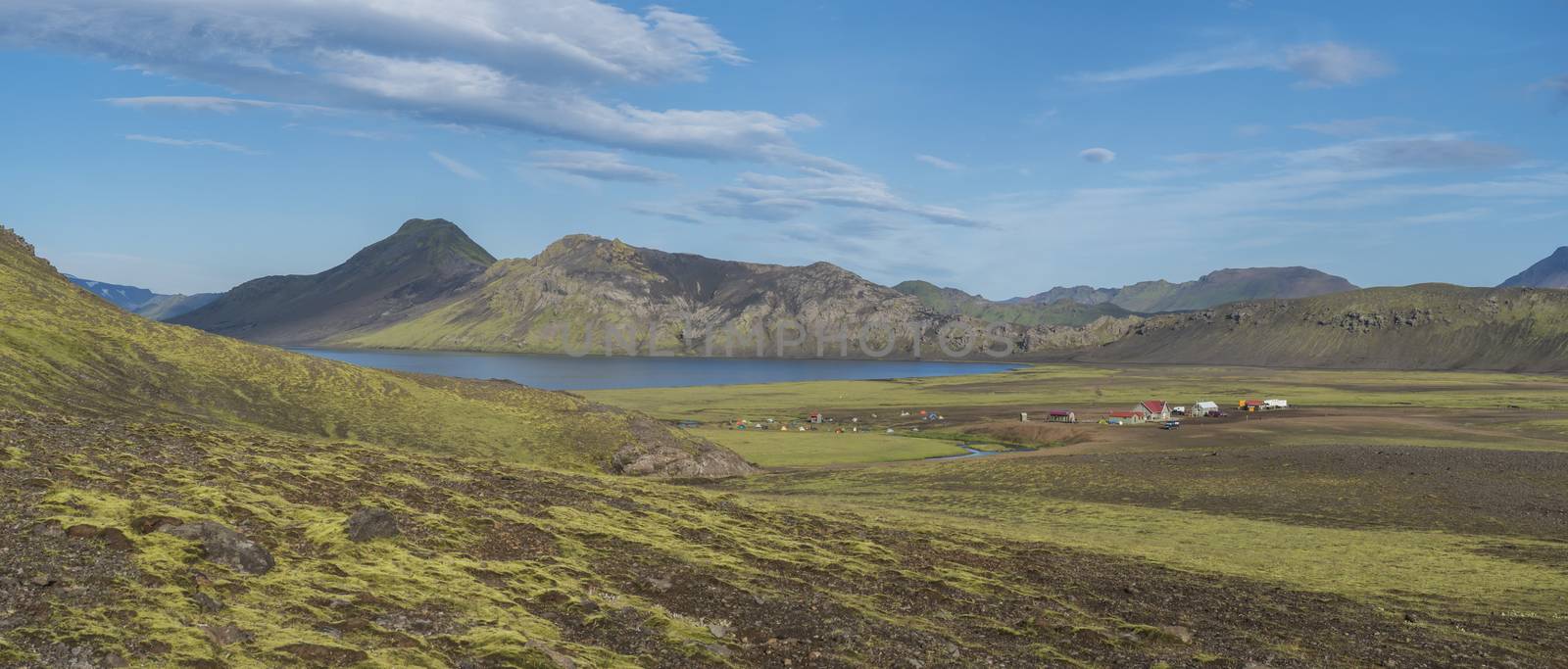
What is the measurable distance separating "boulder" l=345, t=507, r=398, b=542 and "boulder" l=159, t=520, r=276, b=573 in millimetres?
2695

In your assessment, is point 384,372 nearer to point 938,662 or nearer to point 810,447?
point 810,447

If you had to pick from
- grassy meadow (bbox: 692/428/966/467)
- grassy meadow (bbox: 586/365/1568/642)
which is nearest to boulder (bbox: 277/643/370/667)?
grassy meadow (bbox: 586/365/1568/642)

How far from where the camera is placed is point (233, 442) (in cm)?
3684

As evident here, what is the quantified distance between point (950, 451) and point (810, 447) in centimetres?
1561

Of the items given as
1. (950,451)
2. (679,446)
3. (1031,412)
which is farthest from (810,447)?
(1031,412)

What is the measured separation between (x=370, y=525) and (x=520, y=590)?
16.9 ft

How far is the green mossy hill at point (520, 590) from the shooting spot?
53.1ft

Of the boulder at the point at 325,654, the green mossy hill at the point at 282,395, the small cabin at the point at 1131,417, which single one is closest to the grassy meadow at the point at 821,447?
the green mossy hill at the point at 282,395

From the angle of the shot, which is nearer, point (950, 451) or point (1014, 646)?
point (1014, 646)

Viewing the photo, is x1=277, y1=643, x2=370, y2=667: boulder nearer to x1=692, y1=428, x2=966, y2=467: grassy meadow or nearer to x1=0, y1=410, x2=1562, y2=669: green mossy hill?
x1=0, y1=410, x2=1562, y2=669: green mossy hill

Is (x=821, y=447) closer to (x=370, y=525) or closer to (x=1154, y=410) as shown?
(x=1154, y=410)

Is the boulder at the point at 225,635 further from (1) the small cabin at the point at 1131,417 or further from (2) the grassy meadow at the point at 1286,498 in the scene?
(1) the small cabin at the point at 1131,417

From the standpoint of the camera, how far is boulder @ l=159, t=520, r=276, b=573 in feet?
63.7

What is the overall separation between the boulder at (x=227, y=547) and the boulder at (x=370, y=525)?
8.84 ft
